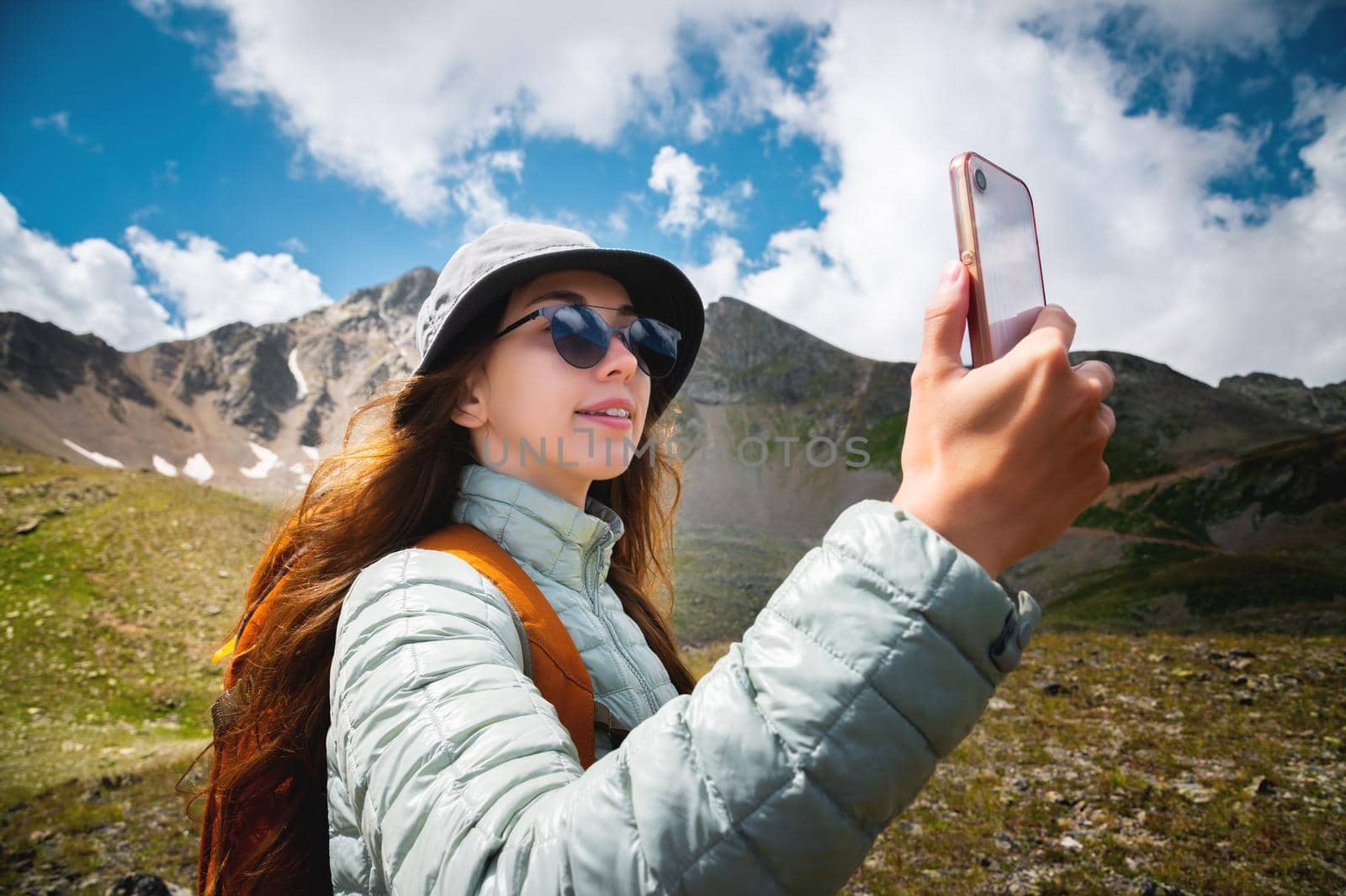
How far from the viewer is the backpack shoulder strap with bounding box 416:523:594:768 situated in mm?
1792

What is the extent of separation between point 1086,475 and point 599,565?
1790 mm

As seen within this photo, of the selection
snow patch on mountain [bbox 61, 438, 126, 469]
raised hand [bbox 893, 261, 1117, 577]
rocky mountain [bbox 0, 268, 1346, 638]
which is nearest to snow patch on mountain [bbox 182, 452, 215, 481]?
rocky mountain [bbox 0, 268, 1346, 638]

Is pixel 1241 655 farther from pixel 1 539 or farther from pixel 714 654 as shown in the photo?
pixel 1 539

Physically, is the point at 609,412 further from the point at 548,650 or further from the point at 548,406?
the point at 548,650

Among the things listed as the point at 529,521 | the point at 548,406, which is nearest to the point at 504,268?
the point at 548,406

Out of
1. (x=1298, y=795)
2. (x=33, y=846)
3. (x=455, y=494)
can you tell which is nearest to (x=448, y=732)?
(x=455, y=494)

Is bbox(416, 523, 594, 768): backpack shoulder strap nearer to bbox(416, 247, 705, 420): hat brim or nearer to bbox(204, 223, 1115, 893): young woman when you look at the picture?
bbox(204, 223, 1115, 893): young woman

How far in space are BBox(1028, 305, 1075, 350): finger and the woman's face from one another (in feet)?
4.57

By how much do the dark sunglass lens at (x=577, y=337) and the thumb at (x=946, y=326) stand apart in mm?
1339

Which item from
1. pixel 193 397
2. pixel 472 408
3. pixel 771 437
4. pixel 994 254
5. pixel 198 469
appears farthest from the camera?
pixel 193 397

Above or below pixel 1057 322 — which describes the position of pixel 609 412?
below

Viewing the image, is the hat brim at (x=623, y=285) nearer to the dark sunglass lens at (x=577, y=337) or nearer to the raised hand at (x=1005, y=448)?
the dark sunglass lens at (x=577, y=337)

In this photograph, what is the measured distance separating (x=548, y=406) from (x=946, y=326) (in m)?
1.45

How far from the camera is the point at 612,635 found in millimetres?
2387
